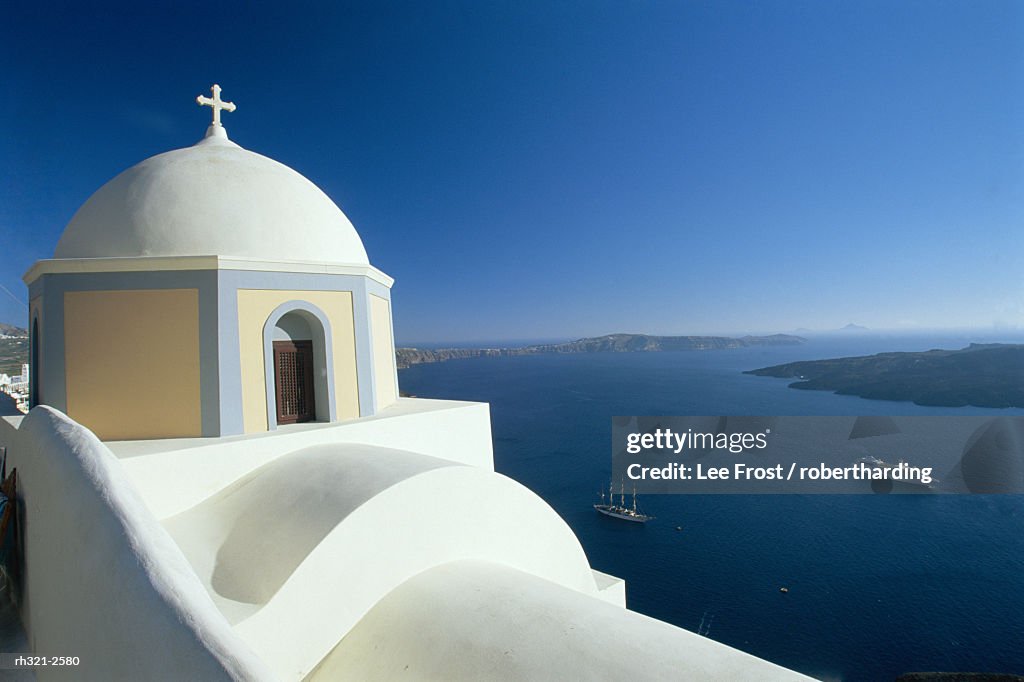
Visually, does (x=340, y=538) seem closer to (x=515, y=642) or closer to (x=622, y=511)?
(x=515, y=642)

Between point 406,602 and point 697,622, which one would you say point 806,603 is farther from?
point 406,602

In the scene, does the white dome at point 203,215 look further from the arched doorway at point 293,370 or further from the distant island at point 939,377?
the distant island at point 939,377

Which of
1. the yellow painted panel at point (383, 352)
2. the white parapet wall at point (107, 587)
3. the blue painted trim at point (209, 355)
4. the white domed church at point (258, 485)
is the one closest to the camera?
the white parapet wall at point (107, 587)

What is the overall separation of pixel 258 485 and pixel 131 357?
2155mm

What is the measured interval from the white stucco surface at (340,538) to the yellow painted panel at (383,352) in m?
2.16

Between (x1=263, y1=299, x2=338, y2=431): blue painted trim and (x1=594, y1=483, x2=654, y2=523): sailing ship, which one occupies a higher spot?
(x1=263, y1=299, x2=338, y2=431): blue painted trim

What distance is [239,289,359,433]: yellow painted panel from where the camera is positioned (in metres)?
5.70

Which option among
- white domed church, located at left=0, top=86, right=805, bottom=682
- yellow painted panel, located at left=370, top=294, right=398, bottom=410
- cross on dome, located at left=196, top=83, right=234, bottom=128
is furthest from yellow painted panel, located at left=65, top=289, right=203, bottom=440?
cross on dome, located at left=196, top=83, right=234, bottom=128

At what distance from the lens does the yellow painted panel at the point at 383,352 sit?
7.04 metres

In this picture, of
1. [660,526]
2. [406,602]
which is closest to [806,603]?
[660,526]

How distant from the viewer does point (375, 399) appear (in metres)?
6.72

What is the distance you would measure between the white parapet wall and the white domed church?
0.01m

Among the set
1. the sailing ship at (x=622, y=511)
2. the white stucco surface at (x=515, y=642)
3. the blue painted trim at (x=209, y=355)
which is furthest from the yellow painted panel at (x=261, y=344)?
the sailing ship at (x=622, y=511)

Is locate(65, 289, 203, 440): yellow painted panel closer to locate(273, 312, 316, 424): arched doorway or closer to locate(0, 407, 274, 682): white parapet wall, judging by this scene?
locate(273, 312, 316, 424): arched doorway
